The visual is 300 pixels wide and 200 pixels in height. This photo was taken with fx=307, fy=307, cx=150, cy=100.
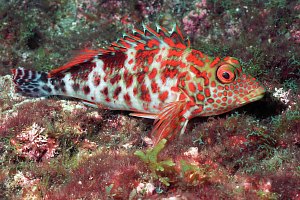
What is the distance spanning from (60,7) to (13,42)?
59.3 inches

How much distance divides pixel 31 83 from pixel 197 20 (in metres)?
3.78

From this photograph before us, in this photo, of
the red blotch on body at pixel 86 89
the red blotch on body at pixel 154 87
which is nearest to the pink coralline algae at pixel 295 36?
the red blotch on body at pixel 154 87

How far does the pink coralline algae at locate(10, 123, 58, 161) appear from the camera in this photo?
4.18 metres

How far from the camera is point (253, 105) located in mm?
4688

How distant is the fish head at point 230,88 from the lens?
4.09 meters

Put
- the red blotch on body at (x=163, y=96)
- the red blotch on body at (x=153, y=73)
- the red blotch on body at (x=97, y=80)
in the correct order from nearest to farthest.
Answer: the red blotch on body at (x=163, y=96) → the red blotch on body at (x=153, y=73) → the red blotch on body at (x=97, y=80)

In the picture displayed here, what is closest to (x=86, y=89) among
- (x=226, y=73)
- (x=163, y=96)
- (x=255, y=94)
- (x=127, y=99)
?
(x=127, y=99)

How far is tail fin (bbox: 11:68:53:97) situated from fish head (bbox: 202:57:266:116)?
284 centimetres

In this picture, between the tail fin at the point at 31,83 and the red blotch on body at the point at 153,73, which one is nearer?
the red blotch on body at the point at 153,73

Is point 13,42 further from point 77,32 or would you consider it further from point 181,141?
point 181,141

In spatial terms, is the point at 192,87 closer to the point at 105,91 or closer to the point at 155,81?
the point at 155,81

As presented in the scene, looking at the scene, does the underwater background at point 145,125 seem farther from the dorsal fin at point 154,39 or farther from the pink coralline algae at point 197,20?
the dorsal fin at point 154,39

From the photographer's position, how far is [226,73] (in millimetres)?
4137

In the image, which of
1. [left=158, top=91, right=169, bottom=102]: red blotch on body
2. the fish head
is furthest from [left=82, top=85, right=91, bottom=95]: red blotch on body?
the fish head
